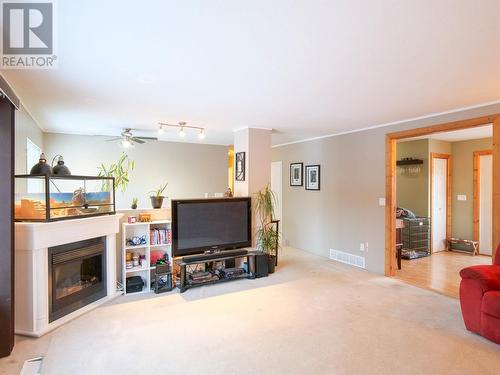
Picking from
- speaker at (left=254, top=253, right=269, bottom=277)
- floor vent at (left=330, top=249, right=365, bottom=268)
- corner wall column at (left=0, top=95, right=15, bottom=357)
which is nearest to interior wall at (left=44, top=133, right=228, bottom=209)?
speaker at (left=254, top=253, right=269, bottom=277)

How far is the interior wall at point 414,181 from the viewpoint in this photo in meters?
6.16

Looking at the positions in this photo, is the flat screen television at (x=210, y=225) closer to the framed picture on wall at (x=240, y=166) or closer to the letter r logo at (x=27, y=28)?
the framed picture on wall at (x=240, y=166)

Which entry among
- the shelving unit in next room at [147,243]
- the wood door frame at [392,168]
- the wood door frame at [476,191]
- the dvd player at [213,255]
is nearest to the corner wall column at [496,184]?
the wood door frame at [392,168]

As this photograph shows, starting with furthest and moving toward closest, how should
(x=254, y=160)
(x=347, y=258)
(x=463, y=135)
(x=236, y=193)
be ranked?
1. (x=463, y=135)
2. (x=347, y=258)
3. (x=236, y=193)
4. (x=254, y=160)

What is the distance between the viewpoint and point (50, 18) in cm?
164

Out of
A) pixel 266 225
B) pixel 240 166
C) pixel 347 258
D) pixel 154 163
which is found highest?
pixel 154 163

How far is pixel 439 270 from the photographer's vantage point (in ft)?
16.0

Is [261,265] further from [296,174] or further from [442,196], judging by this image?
[442,196]

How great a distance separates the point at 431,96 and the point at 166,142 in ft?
16.5

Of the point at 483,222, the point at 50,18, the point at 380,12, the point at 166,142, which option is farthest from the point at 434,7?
the point at 483,222

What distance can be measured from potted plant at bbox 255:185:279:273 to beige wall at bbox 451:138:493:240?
173 inches

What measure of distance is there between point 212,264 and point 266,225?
3.47 feet

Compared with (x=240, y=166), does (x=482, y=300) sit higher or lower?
lower

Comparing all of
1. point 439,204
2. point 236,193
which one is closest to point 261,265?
point 236,193
